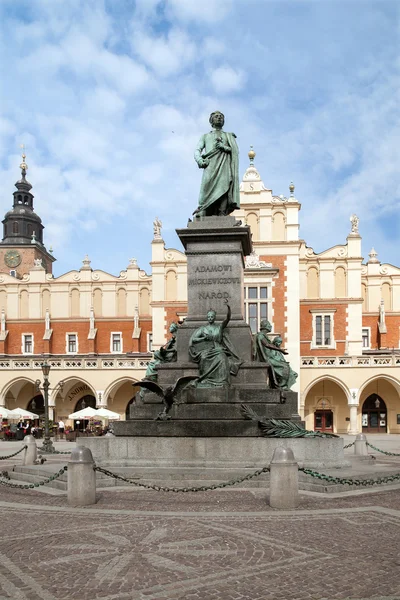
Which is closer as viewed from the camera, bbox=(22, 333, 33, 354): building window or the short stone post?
the short stone post

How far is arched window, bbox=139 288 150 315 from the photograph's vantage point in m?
47.4

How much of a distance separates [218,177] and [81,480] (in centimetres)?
701

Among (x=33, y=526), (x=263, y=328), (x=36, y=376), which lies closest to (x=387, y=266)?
(x=36, y=376)

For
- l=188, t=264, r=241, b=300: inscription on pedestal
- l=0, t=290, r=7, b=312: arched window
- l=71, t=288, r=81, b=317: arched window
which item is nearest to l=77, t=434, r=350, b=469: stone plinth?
l=188, t=264, r=241, b=300: inscription on pedestal

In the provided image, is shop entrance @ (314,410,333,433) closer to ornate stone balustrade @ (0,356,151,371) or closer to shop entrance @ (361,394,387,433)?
shop entrance @ (361,394,387,433)

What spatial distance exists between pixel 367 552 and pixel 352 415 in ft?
115

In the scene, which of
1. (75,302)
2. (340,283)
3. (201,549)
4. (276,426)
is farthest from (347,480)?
(75,302)

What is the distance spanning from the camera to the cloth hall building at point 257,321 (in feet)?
133

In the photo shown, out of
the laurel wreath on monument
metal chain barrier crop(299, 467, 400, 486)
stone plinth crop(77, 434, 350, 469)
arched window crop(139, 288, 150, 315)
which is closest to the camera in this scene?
metal chain barrier crop(299, 467, 400, 486)

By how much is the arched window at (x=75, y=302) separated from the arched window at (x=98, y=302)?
1.11 m

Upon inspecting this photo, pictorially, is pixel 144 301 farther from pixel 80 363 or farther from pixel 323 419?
pixel 323 419

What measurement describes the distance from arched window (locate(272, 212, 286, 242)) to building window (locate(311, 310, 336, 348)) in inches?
207

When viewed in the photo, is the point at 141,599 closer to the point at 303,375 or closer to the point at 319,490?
the point at 319,490

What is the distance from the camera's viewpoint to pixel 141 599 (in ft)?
16.3
